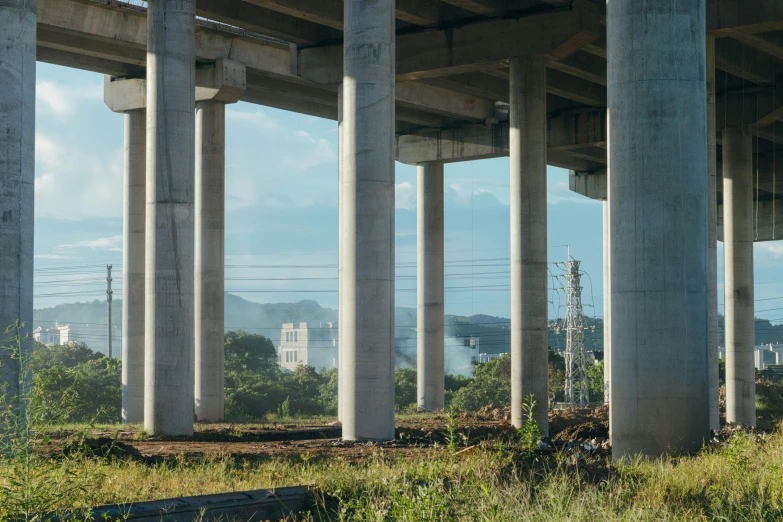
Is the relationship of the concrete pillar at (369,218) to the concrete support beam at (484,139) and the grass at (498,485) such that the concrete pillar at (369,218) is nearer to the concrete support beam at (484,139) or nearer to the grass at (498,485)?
the grass at (498,485)

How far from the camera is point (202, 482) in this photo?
1452 centimetres

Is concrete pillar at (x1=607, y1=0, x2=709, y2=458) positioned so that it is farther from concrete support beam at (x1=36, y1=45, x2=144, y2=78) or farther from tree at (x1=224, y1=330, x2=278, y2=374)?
tree at (x1=224, y1=330, x2=278, y2=374)

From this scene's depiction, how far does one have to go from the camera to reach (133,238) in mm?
36375

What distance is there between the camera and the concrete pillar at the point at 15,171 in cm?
1791

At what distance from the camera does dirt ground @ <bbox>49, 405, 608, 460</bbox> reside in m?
19.2

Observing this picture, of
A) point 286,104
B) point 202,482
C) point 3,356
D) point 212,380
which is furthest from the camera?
point 286,104

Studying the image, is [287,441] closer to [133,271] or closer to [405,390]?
[133,271]

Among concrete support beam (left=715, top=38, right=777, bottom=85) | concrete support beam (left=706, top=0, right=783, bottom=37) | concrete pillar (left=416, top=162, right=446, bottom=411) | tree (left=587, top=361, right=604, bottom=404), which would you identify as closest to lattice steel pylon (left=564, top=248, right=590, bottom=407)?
tree (left=587, top=361, right=604, bottom=404)

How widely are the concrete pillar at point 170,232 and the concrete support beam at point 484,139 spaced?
2079 cm

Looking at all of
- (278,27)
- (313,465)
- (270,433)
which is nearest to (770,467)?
(313,465)

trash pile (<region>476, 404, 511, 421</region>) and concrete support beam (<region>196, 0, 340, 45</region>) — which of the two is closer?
concrete support beam (<region>196, 0, 340, 45</region>)

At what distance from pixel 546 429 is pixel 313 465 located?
16.1 meters

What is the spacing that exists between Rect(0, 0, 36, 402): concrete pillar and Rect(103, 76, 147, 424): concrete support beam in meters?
17.1

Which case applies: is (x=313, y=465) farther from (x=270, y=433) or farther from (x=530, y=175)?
(x=530, y=175)
